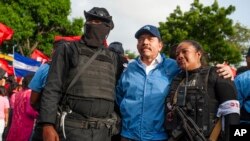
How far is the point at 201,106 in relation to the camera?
3932mm

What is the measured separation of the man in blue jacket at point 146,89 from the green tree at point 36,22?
99.1 ft

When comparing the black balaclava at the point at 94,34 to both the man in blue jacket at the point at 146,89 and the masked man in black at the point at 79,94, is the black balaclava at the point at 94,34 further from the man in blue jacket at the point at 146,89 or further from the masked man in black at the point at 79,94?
the man in blue jacket at the point at 146,89

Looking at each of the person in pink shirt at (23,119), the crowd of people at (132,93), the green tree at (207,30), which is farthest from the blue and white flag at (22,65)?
the green tree at (207,30)

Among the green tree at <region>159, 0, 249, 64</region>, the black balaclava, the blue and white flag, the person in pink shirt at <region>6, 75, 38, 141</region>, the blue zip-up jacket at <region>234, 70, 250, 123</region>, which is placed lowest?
the person in pink shirt at <region>6, 75, 38, 141</region>

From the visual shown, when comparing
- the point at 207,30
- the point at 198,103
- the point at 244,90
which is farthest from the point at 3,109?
the point at 207,30

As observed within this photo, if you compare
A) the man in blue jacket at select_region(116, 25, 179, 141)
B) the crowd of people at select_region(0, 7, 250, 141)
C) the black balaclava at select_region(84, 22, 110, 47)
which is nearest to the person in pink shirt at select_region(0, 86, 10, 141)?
the crowd of people at select_region(0, 7, 250, 141)

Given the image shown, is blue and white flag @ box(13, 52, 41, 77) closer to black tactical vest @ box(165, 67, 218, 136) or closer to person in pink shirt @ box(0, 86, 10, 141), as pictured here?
person in pink shirt @ box(0, 86, 10, 141)

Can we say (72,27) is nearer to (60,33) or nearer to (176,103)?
(60,33)

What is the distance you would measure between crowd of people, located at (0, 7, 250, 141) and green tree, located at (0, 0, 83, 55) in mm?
30295

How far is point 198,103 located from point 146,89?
57 centimetres

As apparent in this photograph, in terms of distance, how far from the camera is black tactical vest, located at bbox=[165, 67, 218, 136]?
3930 millimetres

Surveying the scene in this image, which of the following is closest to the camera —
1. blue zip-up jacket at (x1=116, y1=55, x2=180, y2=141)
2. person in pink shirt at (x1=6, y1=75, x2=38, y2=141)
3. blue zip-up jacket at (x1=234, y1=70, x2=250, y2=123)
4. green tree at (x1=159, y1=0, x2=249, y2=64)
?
blue zip-up jacket at (x1=116, y1=55, x2=180, y2=141)

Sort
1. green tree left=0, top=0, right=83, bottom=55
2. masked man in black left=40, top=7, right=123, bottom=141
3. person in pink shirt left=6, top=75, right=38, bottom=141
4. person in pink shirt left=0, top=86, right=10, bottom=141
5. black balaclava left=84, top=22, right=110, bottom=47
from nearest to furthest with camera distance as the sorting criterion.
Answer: masked man in black left=40, top=7, right=123, bottom=141 < black balaclava left=84, top=22, right=110, bottom=47 < person in pink shirt left=6, top=75, right=38, bottom=141 < person in pink shirt left=0, top=86, right=10, bottom=141 < green tree left=0, top=0, right=83, bottom=55

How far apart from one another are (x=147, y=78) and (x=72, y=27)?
3364cm
